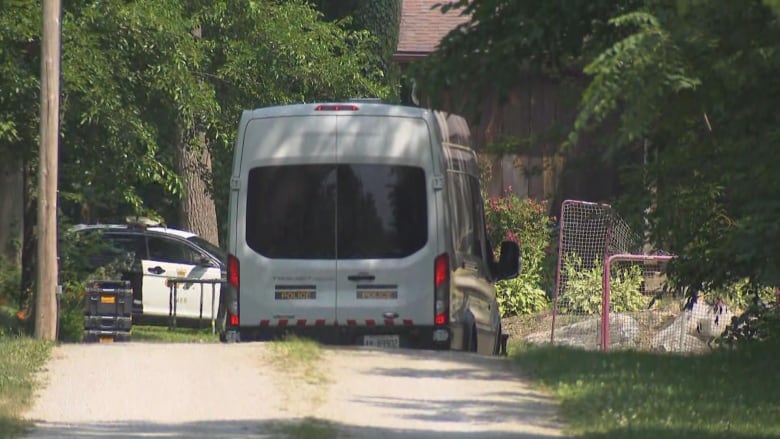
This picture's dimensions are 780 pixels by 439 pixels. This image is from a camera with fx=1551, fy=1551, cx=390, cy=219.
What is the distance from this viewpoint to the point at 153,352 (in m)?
13.2

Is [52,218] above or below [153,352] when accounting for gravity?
above

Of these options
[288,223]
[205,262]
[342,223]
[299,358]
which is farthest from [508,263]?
[205,262]

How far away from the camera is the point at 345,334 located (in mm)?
13695

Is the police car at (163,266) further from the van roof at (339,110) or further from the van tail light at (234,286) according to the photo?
the van roof at (339,110)

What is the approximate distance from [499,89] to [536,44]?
342mm

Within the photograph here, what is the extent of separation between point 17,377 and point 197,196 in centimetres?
1662

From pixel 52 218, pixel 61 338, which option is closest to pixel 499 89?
pixel 52 218

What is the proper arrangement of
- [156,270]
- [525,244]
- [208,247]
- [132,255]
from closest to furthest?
[132,255], [156,270], [208,247], [525,244]

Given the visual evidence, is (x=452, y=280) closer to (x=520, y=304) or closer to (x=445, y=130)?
(x=445, y=130)

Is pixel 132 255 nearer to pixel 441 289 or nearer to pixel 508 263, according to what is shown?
pixel 508 263

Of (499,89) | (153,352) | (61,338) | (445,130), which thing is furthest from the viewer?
(61,338)

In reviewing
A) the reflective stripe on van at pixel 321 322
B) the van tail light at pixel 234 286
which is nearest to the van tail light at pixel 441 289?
the reflective stripe on van at pixel 321 322

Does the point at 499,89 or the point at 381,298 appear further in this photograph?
the point at 381,298

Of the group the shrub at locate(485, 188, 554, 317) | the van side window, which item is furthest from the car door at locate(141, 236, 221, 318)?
the van side window
